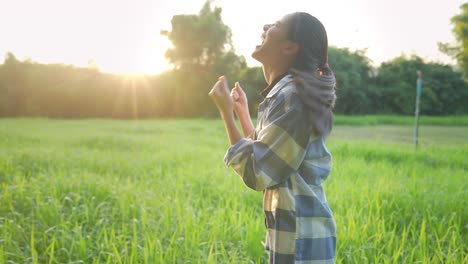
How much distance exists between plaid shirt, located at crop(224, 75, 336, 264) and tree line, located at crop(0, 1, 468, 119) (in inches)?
222

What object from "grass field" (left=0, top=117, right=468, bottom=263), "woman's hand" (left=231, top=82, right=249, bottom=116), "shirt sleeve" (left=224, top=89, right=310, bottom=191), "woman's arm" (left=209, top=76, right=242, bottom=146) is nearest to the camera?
"shirt sleeve" (left=224, top=89, right=310, bottom=191)

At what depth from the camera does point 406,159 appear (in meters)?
4.40

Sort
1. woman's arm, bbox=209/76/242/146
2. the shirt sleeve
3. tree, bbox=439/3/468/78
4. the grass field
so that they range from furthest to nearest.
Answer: tree, bbox=439/3/468/78, the grass field, woman's arm, bbox=209/76/242/146, the shirt sleeve

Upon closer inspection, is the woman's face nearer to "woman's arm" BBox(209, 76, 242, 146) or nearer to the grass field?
"woman's arm" BBox(209, 76, 242, 146)

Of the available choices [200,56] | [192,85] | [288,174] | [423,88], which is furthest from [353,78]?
[288,174]

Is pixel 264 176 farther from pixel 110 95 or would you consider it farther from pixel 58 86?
pixel 110 95

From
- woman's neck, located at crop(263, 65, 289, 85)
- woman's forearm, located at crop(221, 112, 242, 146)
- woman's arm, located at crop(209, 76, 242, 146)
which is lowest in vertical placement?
woman's forearm, located at crop(221, 112, 242, 146)

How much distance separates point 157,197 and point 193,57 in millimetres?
11632

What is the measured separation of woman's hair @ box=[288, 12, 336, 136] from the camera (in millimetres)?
→ 794

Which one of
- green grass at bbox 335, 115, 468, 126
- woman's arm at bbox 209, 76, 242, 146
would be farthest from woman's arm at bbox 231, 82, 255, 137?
green grass at bbox 335, 115, 468, 126

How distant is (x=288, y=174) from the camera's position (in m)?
0.81

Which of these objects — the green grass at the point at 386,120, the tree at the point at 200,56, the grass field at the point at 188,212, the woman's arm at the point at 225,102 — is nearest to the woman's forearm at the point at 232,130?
the woman's arm at the point at 225,102

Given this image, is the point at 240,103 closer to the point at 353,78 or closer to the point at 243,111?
the point at 243,111

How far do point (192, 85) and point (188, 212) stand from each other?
1056 centimetres
